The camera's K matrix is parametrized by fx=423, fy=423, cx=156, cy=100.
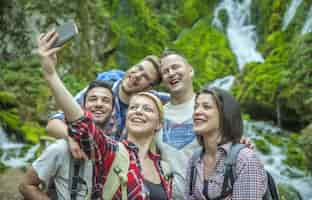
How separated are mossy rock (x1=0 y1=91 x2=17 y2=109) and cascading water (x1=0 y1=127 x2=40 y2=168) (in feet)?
4.58

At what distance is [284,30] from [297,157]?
1043 cm

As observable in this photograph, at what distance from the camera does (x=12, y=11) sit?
14.2 m

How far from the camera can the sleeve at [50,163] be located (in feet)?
8.38

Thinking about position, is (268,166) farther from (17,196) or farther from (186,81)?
(186,81)

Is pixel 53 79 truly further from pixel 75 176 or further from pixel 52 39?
pixel 75 176

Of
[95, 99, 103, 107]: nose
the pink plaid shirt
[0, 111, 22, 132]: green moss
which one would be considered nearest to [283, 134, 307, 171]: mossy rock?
[0, 111, 22, 132]: green moss

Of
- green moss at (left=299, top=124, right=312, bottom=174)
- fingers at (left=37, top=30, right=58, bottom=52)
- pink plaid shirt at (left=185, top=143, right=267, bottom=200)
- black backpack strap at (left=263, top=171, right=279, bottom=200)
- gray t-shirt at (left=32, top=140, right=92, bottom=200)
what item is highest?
fingers at (left=37, top=30, right=58, bottom=52)

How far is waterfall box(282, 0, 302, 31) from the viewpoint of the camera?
66.2 ft

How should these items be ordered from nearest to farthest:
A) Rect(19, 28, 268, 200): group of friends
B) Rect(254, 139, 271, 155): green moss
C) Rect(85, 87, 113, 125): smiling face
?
1. Rect(19, 28, 268, 200): group of friends
2. Rect(85, 87, 113, 125): smiling face
3. Rect(254, 139, 271, 155): green moss

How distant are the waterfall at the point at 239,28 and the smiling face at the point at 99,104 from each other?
2036 cm

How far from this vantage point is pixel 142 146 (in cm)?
288

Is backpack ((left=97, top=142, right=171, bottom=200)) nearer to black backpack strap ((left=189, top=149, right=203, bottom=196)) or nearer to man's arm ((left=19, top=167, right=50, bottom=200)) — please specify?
man's arm ((left=19, top=167, right=50, bottom=200))

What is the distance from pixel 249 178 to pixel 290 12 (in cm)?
1974

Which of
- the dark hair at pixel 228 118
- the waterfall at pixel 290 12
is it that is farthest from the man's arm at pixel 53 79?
the waterfall at pixel 290 12
